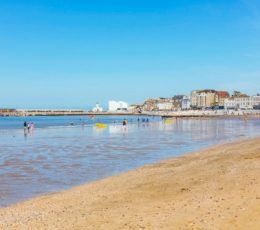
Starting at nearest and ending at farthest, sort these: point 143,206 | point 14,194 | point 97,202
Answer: point 143,206
point 97,202
point 14,194

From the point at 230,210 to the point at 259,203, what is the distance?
692 millimetres

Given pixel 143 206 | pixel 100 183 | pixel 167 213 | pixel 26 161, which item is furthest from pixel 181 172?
pixel 26 161

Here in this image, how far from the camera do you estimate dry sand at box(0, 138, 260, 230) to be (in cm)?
912

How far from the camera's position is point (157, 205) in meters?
11.0

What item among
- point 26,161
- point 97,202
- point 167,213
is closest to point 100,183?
point 97,202

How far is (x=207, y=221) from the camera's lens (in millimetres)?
8898

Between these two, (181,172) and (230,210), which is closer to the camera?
(230,210)

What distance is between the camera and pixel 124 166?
23578mm

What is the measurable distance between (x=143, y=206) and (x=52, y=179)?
9089 mm

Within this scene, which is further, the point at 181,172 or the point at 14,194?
the point at 181,172

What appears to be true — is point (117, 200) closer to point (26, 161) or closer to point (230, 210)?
point (230, 210)

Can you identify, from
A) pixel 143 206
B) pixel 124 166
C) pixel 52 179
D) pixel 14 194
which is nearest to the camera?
pixel 143 206

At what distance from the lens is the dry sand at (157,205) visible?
29.9 ft

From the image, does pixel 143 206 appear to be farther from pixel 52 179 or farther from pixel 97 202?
pixel 52 179
